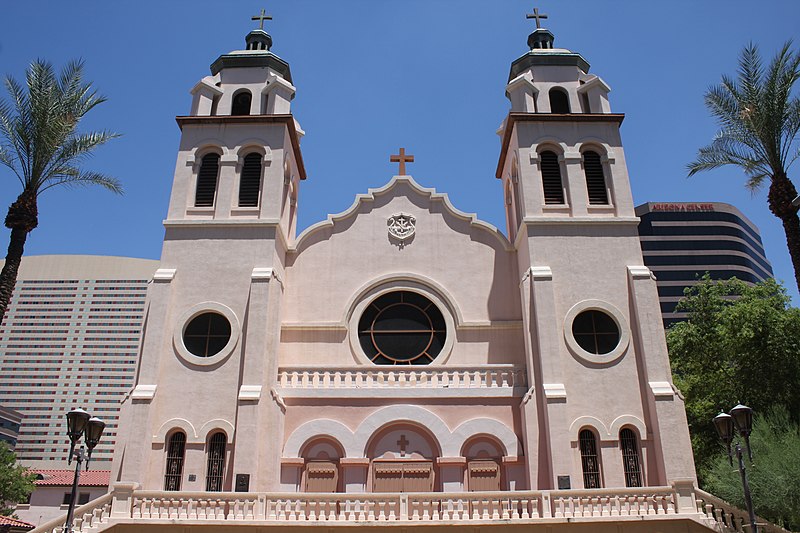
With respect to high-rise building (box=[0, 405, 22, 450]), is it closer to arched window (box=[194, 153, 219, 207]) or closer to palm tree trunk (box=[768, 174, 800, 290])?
arched window (box=[194, 153, 219, 207])

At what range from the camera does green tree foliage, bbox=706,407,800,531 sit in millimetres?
15953

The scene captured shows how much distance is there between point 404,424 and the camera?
20.1 metres

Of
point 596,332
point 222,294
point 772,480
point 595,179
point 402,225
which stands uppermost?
point 595,179

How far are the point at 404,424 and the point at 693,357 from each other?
14.8 metres

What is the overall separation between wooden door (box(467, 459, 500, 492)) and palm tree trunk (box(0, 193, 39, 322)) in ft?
43.2

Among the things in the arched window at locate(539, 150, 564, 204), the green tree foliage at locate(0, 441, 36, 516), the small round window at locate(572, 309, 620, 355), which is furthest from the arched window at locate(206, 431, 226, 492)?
the green tree foliage at locate(0, 441, 36, 516)

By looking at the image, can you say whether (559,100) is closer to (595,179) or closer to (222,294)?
(595,179)

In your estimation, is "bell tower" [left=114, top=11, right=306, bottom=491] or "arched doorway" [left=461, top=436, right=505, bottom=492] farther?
"arched doorway" [left=461, top=436, right=505, bottom=492]

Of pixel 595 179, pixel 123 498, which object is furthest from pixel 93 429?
pixel 595 179

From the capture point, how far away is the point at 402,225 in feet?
79.3

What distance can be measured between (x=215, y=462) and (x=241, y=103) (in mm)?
12766

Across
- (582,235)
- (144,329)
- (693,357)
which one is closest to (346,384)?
(144,329)

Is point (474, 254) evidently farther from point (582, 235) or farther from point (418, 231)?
point (582, 235)

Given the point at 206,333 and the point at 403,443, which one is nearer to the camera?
the point at 403,443
